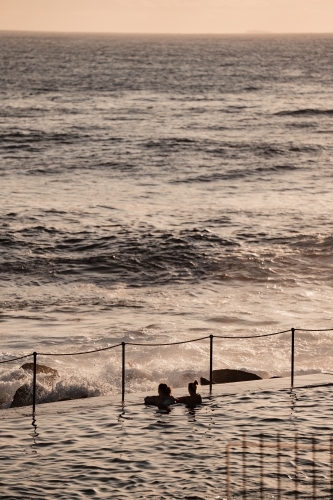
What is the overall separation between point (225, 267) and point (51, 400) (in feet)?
52.2

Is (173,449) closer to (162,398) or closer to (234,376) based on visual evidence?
(162,398)

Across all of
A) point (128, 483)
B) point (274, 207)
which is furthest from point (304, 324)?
point (274, 207)

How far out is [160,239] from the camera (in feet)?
122

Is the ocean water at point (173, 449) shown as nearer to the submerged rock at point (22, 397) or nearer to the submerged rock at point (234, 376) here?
the submerged rock at point (22, 397)

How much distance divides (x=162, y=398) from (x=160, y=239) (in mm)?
20489

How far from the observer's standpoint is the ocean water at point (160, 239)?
23.2 meters

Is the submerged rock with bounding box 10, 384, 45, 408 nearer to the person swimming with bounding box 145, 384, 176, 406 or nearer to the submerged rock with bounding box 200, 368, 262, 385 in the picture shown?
the person swimming with bounding box 145, 384, 176, 406

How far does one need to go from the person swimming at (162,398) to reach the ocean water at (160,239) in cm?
260

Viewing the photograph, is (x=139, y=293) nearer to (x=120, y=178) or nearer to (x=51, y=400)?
(x=51, y=400)

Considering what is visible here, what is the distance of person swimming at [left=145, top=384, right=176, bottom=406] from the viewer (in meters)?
16.9

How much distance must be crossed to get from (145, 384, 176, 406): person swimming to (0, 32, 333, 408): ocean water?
2.60 meters

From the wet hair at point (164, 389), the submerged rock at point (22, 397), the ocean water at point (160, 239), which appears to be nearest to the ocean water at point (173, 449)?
the wet hair at point (164, 389)

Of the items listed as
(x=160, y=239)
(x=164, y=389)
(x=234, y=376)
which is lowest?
(x=234, y=376)

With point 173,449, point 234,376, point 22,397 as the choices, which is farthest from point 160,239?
point 173,449
